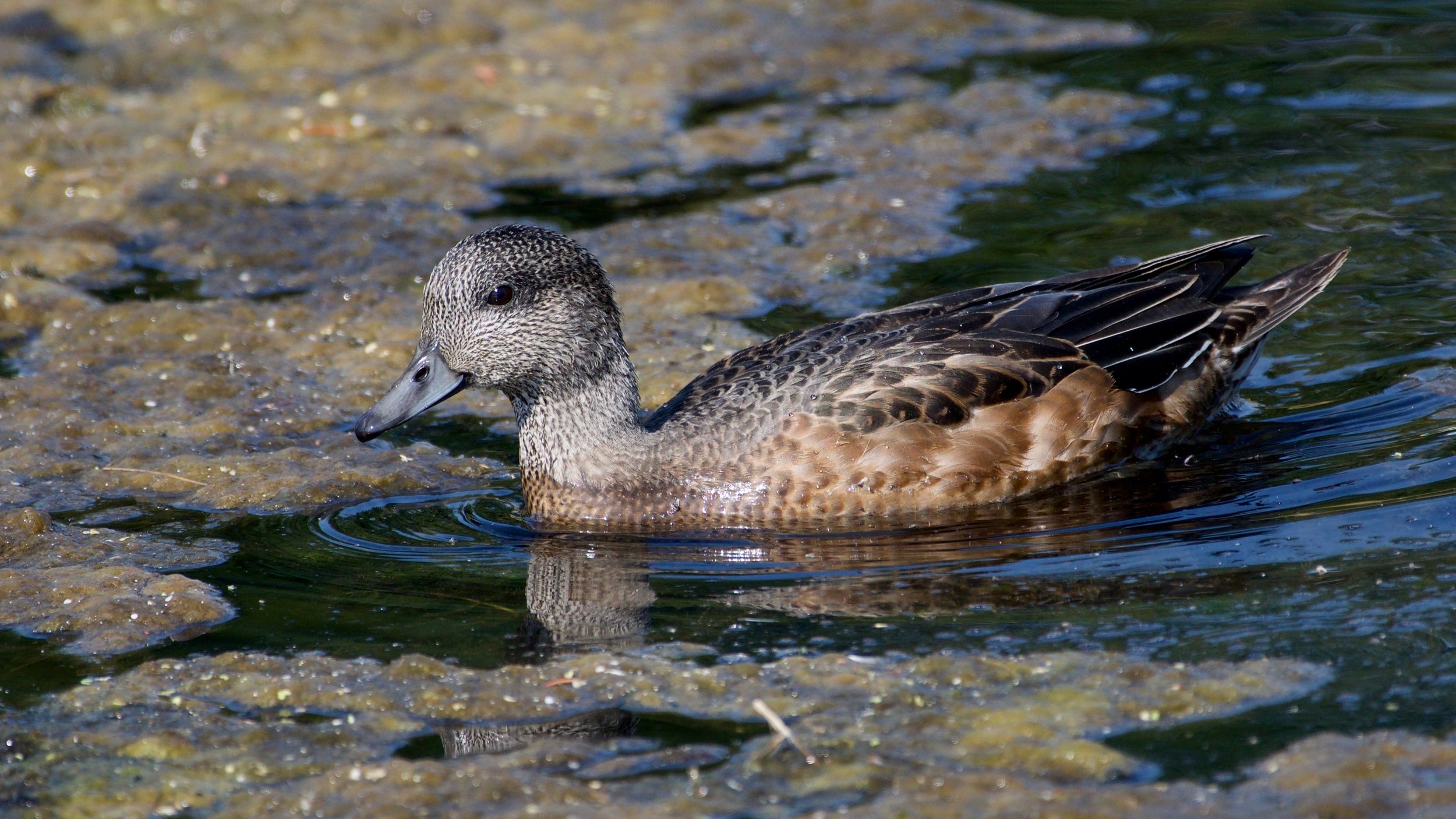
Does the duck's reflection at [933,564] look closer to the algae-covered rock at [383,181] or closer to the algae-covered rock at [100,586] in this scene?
the algae-covered rock at [100,586]

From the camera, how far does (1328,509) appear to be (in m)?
5.88

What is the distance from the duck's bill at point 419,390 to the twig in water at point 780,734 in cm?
246

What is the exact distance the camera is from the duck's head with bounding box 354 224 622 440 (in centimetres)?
644

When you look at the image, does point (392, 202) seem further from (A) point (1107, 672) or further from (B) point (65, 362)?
(A) point (1107, 672)

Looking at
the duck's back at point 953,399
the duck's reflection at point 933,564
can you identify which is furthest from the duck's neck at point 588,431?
the duck's reflection at point 933,564

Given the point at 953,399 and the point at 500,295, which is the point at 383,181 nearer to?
the point at 500,295

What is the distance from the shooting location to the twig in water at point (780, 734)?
4316 millimetres

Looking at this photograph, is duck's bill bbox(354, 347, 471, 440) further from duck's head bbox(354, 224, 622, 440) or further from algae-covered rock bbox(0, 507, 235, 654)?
algae-covered rock bbox(0, 507, 235, 654)

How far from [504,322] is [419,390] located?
419 millimetres

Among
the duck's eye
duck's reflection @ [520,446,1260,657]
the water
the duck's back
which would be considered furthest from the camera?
the duck's eye

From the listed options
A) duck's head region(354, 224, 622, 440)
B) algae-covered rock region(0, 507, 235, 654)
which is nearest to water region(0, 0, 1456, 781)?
algae-covered rock region(0, 507, 235, 654)

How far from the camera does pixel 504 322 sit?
6.48 meters

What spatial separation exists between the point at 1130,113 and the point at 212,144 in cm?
583

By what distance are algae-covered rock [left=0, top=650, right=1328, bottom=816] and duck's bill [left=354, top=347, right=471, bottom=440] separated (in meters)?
1.46
